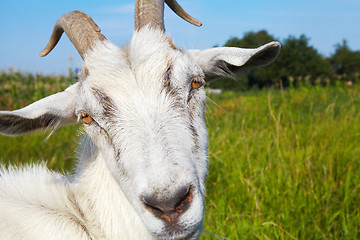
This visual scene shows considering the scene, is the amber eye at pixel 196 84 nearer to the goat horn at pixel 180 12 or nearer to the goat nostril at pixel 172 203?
the goat nostril at pixel 172 203

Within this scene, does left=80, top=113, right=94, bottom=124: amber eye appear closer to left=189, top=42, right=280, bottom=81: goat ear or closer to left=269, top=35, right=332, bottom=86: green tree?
left=189, top=42, right=280, bottom=81: goat ear

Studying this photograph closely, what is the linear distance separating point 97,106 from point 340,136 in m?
3.99

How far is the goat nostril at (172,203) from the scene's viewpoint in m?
1.69

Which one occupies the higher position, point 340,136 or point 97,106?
point 97,106

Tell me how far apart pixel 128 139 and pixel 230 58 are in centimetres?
93

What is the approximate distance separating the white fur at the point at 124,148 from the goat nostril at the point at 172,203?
0.07 feet

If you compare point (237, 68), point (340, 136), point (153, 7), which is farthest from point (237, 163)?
point (153, 7)

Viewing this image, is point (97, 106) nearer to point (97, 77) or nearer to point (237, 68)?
point (97, 77)

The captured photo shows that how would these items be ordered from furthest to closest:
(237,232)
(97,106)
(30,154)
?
(30,154) → (237,232) → (97,106)

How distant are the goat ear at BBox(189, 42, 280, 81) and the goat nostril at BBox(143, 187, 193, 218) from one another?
1.04 m

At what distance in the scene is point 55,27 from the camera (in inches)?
113

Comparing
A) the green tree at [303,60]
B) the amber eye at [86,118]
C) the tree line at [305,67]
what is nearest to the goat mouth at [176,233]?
the amber eye at [86,118]

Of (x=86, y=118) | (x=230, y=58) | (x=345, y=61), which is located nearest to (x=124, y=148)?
(x=86, y=118)

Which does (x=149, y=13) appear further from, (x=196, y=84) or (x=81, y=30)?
(x=196, y=84)
